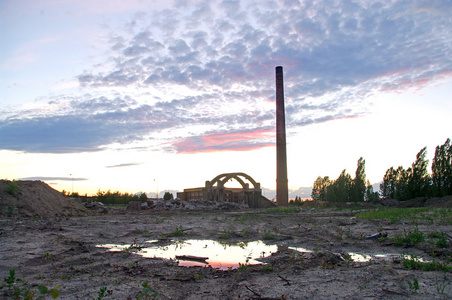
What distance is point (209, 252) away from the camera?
6285mm

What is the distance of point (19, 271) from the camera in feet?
14.9

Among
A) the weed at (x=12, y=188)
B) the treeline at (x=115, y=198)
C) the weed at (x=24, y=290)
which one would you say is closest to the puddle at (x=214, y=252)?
the weed at (x=24, y=290)

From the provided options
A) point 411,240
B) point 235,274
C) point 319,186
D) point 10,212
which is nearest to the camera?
point 235,274

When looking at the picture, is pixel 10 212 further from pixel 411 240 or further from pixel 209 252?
pixel 411 240

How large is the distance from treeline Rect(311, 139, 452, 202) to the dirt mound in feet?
118

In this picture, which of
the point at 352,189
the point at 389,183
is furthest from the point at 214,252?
the point at 389,183

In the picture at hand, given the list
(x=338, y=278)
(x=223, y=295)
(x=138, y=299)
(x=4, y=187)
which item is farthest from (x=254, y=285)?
(x=4, y=187)

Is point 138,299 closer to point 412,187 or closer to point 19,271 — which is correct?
point 19,271

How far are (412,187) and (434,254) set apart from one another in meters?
39.9

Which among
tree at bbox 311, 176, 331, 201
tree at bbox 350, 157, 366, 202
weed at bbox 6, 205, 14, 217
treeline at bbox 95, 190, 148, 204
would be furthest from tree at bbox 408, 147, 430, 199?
weed at bbox 6, 205, 14, 217

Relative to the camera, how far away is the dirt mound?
44.4 ft

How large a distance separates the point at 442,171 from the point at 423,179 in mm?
2438

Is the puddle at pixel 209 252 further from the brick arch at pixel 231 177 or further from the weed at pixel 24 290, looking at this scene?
the brick arch at pixel 231 177

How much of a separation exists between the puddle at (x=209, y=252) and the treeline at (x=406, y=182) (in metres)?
38.3
